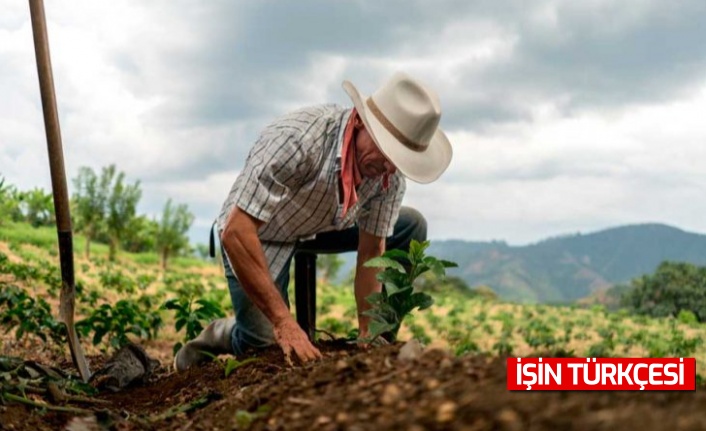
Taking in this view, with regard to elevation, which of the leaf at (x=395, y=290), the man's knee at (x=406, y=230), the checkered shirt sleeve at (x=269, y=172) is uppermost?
the checkered shirt sleeve at (x=269, y=172)

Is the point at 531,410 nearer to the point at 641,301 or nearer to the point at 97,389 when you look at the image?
the point at 97,389

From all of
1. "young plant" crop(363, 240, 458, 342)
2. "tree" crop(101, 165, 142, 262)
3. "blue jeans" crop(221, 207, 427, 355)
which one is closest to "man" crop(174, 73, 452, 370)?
"blue jeans" crop(221, 207, 427, 355)

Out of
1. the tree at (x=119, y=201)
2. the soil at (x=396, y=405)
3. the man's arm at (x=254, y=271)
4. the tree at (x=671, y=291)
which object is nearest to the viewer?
the soil at (x=396, y=405)

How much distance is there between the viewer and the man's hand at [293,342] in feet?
10.6

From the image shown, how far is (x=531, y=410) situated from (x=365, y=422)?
1.31 feet

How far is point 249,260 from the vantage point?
3.46m

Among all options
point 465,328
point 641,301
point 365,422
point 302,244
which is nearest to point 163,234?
point 465,328

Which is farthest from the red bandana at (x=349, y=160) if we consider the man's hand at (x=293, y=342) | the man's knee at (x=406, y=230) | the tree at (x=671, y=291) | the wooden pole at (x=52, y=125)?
the tree at (x=671, y=291)

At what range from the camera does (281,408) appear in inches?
88.2

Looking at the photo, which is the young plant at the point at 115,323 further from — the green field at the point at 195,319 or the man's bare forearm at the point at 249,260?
the man's bare forearm at the point at 249,260

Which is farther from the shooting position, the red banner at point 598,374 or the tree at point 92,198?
the tree at point 92,198

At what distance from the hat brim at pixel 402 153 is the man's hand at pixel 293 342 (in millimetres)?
787

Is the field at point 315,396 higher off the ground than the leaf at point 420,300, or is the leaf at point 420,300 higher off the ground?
the leaf at point 420,300

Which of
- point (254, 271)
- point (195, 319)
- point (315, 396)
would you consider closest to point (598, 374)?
point (315, 396)
